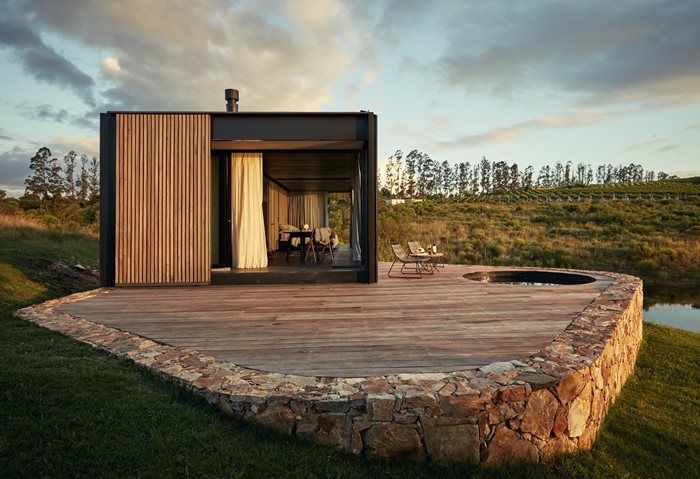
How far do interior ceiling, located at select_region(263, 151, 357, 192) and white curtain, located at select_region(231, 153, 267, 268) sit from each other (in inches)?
21.6

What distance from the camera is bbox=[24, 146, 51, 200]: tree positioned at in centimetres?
2856

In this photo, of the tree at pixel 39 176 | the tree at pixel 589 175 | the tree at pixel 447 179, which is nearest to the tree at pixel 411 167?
the tree at pixel 447 179

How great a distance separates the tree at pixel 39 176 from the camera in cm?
2856

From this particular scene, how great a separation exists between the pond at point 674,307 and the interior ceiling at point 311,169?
7.92 metres

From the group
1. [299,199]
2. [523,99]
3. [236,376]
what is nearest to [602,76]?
[523,99]

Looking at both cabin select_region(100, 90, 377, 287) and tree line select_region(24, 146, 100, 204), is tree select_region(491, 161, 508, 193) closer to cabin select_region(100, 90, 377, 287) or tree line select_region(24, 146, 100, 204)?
tree line select_region(24, 146, 100, 204)

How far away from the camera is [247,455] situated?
203 cm

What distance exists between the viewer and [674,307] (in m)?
10.8

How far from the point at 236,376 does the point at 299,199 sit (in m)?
12.0

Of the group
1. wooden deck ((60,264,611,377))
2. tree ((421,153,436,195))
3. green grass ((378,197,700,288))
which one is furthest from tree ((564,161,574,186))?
wooden deck ((60,264,611,377))

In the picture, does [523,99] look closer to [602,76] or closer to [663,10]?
[602,76]

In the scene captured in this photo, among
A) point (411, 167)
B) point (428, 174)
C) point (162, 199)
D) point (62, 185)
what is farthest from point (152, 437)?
point (428, 174)

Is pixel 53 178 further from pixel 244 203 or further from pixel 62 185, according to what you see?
pixel 244 203

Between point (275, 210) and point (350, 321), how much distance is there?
7.94 meters
